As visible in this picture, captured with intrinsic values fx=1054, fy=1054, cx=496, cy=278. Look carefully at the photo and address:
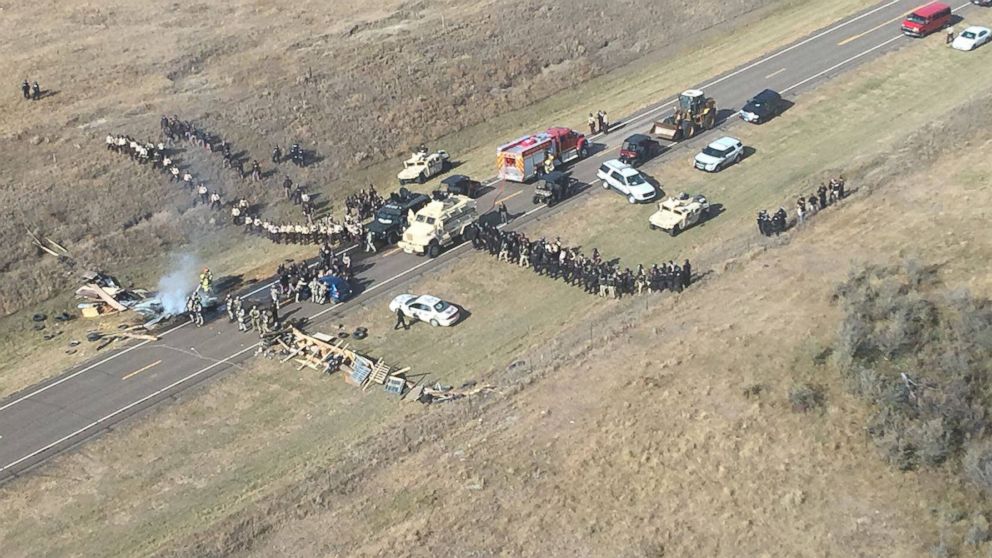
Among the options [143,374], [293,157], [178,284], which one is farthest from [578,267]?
[293,157]

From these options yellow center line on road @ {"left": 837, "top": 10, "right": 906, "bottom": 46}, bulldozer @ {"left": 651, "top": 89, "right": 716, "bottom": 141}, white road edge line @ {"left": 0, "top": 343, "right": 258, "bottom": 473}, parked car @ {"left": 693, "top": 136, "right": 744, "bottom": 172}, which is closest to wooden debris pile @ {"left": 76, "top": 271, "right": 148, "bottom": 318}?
white road edge line @ {"left": 0, "top": 343, "right": 258, "bottom": 473}

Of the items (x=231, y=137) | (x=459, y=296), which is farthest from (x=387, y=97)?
(x=459, y=296)

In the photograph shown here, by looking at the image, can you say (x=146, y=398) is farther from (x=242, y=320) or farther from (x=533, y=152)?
(x=533, y=152)

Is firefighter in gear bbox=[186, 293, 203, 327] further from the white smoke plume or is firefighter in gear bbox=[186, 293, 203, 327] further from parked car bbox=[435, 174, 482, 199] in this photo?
parked car bbox=[435, 174, 482, 199]

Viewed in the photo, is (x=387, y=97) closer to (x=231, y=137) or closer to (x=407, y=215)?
(x=231, y=137)

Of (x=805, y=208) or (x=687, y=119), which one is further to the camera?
(x=687, y=119)

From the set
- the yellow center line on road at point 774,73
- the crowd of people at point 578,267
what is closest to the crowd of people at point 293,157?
the crowd of people at point 578,267
